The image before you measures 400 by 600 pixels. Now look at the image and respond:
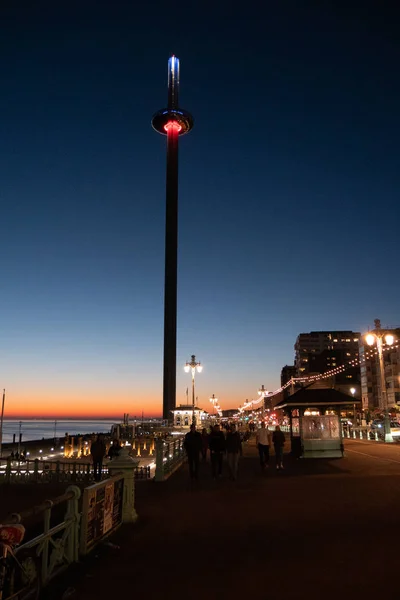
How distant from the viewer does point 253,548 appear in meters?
8.23

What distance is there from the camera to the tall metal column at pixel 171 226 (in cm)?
9081

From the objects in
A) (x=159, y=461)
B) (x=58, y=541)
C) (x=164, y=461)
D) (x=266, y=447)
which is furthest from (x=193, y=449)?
(x=58, y=541)

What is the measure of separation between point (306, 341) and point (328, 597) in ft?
646

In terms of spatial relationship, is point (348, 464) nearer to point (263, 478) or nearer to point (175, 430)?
point (263, 478)

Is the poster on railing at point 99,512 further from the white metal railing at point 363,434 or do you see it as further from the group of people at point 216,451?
the white metal railing at point 363,434

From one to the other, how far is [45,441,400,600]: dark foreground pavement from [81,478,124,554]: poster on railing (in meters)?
0.25

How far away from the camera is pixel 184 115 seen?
11244 centimetres

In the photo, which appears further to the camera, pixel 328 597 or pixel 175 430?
pixel 175 430

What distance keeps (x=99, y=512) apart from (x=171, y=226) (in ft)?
298

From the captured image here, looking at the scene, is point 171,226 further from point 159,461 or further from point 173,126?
Answer: point 159,461

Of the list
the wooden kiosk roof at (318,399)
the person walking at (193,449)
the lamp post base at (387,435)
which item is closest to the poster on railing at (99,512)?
the person walking at (193,449)

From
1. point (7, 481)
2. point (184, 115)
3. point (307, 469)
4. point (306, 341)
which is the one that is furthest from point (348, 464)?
point (306, 341)

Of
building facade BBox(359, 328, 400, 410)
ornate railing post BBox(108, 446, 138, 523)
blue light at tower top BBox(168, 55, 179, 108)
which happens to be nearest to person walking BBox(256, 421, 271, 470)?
ornate railing post BBox(108, 446, 138, 523)

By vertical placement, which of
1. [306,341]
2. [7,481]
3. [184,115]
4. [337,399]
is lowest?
[7,481]
